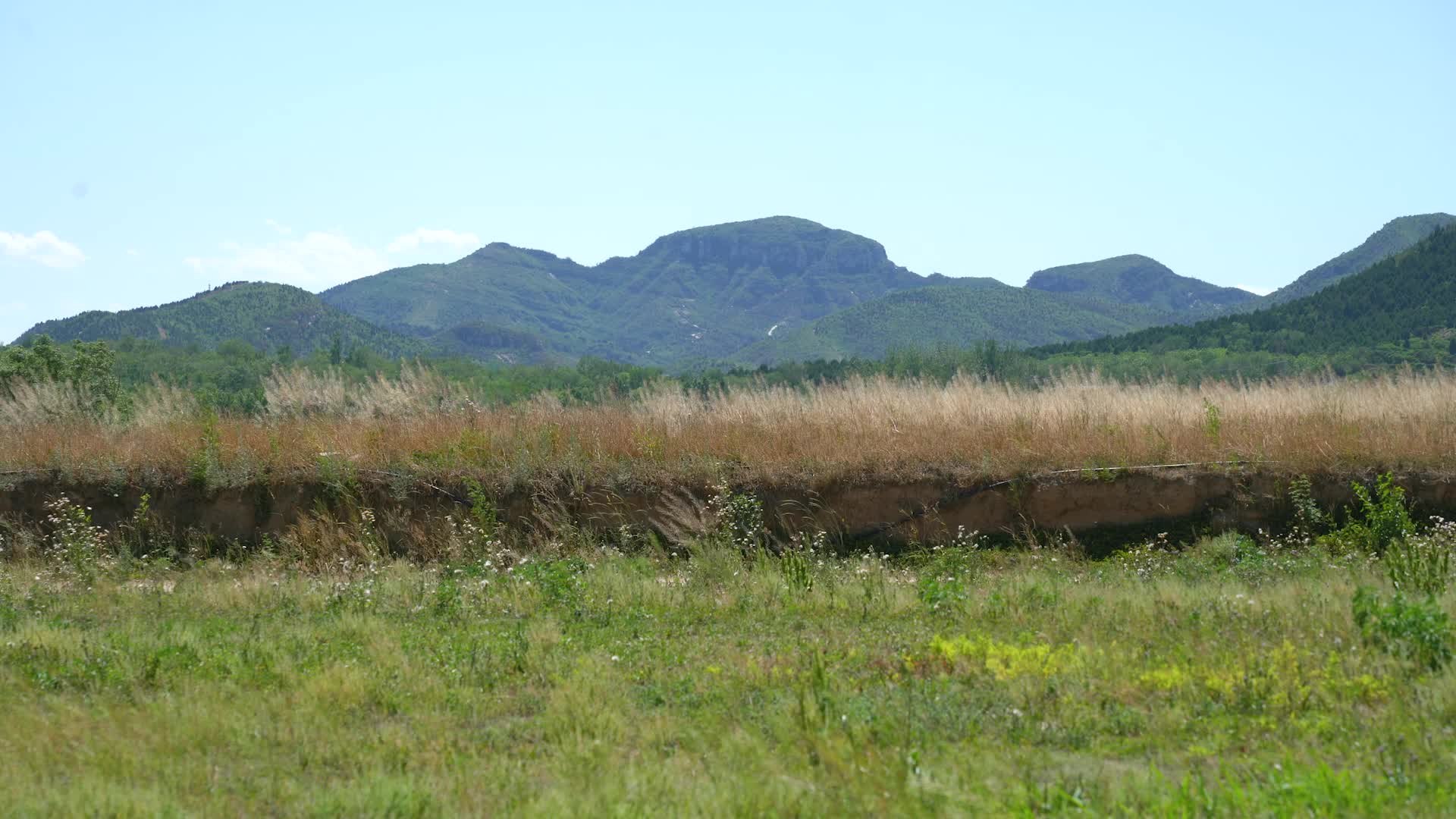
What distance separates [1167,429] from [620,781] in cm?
965

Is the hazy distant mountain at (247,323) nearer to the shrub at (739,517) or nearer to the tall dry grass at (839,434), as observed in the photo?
the tall dry grass at (839,434)

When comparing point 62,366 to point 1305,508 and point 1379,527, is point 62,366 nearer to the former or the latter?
point 1305,508

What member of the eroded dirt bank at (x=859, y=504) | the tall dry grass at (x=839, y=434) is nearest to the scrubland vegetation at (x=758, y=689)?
the eroded dirt bank at (x=859, y=504)

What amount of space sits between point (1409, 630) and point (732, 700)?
3.73 m

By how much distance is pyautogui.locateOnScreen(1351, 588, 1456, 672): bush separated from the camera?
5.82 meters

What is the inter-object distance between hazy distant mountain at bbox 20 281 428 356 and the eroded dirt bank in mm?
90989

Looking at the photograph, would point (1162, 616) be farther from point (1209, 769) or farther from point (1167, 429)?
point (1167, 429)

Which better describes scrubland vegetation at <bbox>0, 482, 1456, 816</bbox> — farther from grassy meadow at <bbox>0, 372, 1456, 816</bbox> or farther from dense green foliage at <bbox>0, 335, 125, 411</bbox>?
dense green foliage at <bbox>0, 335, 125, 411</bbox>

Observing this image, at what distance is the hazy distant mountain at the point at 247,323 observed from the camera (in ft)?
338

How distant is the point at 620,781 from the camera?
4730mm

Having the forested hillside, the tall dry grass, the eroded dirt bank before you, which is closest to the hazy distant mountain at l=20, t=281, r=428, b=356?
the forested hillside

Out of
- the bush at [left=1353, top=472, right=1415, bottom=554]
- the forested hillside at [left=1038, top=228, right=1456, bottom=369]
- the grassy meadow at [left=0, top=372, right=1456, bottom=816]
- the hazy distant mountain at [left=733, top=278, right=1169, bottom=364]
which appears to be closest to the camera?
the grassy meadow at [left=0, top=372, right=1456, bottom=816]

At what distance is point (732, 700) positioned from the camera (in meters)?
5.95

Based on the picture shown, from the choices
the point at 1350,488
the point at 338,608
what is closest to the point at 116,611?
the point at 338,608
